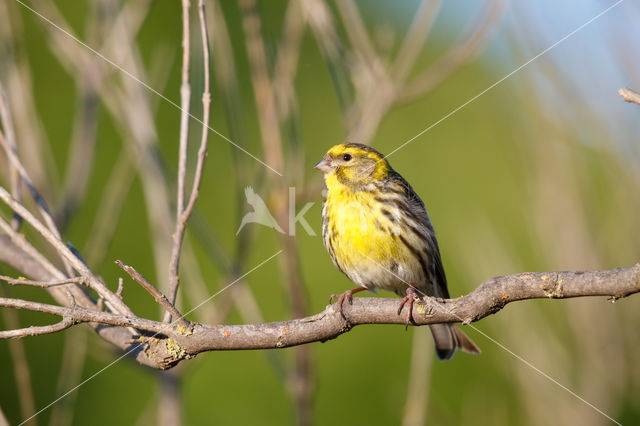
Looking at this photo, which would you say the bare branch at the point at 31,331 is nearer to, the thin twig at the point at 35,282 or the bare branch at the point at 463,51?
the thin twig at the point at 35,282

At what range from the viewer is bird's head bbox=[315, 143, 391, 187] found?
3941 millimetres

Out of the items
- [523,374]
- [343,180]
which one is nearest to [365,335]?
[523,374]

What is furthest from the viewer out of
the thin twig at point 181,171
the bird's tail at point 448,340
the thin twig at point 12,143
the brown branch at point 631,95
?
the bird's tail at point 448,340

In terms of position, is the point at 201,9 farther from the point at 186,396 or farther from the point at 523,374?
the point at 186,396

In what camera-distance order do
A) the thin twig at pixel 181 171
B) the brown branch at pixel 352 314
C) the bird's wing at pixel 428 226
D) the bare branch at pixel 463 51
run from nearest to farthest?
the brown branch at pixel 352 314 → the thin twig at pixel 181 171 → the bare branch at pixel 463 51 → the bird's wing at pixel 428 226

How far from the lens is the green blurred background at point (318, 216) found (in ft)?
12.9

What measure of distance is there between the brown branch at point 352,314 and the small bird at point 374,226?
103cm

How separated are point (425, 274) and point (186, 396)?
264 centimetres

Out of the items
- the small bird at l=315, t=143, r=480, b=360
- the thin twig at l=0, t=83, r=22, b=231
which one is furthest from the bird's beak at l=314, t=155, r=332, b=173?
the thin twig at l=0, t=83, r=22, b=231

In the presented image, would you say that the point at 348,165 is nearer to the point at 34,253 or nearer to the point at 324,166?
the point at 324,166

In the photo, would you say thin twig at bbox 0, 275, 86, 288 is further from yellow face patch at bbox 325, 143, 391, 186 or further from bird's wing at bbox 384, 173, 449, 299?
bird's wing at bbox 384, 173, 449, 299

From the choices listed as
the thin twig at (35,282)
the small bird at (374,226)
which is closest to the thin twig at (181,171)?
the thin twig at (35,282)

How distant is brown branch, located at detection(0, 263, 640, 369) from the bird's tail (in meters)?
1.79

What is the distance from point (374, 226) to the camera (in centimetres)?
377
